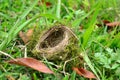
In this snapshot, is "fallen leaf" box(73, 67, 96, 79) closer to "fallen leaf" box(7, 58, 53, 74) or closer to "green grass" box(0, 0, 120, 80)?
"green grass" box(0, 0, 120, 80)

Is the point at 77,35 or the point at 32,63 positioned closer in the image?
the point at 32,63

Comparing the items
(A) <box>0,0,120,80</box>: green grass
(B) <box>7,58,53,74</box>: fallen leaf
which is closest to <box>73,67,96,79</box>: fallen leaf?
(A) <box>0,0,120,80</box>: green grass

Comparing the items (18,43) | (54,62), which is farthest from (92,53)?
(18,43)

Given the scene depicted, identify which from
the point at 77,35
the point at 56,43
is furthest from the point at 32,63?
the point at 77,35

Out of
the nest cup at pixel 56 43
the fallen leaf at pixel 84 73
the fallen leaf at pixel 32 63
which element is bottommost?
the fallen leaf at pixel 84 73

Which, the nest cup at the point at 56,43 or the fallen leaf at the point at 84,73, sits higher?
the nest cup at the point at 56,43

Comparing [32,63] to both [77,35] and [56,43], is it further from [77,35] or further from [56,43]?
[77,35]

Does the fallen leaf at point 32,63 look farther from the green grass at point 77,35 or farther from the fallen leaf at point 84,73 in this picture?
the fallen leaf at point 84,73

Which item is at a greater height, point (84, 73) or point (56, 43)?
point (56, 43)

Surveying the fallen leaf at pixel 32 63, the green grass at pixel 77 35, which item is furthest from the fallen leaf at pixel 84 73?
the fallen leaf at pixel 32 63
